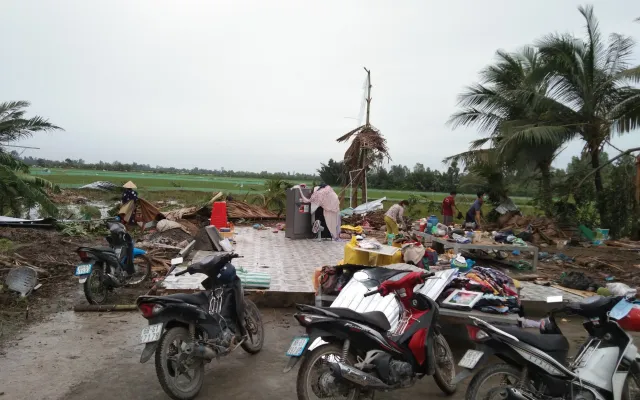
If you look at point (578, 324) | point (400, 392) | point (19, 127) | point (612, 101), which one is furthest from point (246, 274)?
point (612, 101)

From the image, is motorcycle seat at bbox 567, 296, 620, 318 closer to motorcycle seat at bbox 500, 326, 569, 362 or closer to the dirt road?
motorcycle seat at bbox 500, 326, 569, 362

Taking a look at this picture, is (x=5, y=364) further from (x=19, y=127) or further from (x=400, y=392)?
(x=19, y=127)

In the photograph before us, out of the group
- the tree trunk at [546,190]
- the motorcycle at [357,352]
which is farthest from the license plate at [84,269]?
the tree trunk at [546,190]

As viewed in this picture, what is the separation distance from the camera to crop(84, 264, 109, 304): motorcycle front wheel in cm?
653

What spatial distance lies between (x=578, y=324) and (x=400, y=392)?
360 cm

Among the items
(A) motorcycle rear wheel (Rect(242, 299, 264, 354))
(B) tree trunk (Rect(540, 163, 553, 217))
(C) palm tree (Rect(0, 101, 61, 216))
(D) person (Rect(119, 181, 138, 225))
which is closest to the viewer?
(A) motorcycle rear wheel (Rect(242, 299, 264, 354))

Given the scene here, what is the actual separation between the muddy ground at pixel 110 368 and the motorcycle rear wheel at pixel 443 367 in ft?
0.34

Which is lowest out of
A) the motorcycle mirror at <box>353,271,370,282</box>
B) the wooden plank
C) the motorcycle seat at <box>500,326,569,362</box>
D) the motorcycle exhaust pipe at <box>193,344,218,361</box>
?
the wooden plank

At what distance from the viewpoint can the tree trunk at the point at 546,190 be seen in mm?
17281

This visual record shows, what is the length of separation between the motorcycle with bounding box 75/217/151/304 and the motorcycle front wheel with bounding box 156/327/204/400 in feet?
9.96

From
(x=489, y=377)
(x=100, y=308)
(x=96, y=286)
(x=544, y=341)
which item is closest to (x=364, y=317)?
(x=489, y=377)

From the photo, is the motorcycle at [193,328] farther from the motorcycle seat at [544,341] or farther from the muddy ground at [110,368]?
the motorcycle seat at [544,341]

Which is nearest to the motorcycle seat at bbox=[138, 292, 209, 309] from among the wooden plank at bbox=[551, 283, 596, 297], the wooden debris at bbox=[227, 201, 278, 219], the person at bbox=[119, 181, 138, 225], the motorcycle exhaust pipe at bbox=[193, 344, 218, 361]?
the motorcycle exhaust pipe at bbox=[193, 344, 218, 361]

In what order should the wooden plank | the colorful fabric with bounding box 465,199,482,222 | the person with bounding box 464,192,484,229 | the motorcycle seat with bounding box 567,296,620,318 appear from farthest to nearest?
the colorful fabric with bounding box 465,199,482,222 → the person with bounding box 464,192,484,229 → the wooden plank → the motorcycle seat with bounding box 567,296,620,318
